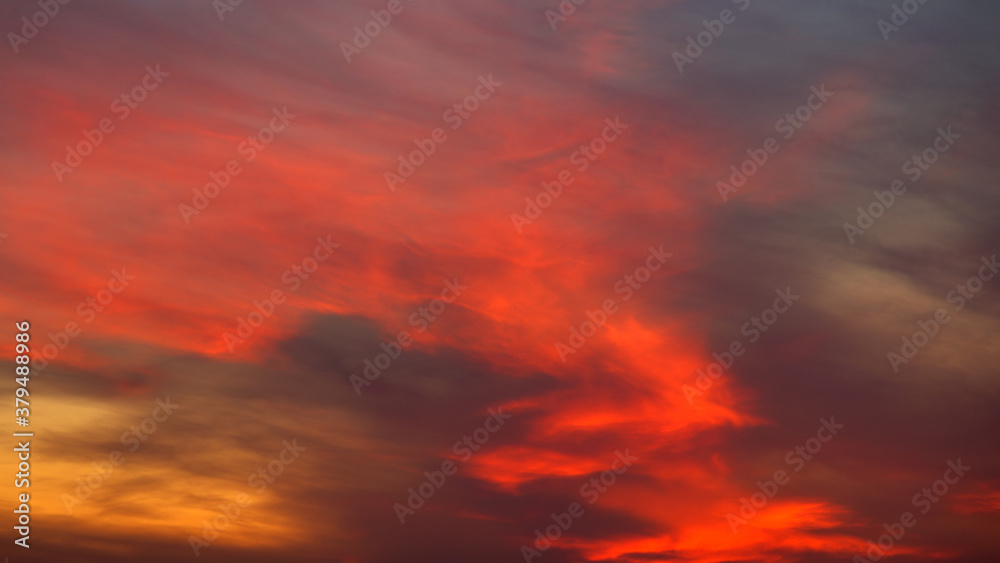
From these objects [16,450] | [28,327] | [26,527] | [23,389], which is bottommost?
[26,527]

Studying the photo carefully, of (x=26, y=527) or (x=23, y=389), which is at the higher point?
(x=23, y=389)

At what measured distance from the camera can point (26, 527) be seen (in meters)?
25.2

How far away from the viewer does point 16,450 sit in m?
23.9

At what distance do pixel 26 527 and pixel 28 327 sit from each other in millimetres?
9061

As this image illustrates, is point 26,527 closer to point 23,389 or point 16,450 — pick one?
point 16,450

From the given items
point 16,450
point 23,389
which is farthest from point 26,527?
point 23,389

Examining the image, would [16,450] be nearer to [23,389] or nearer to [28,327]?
[23,389]

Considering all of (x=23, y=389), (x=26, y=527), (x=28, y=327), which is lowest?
(x=26, y=527)

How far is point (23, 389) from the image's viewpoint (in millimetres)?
23797

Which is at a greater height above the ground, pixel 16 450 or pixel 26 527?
pixel 16 450

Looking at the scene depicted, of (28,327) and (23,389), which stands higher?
(28,327)

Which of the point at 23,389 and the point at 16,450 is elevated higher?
the point at 23,389

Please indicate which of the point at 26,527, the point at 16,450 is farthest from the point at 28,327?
the point at 26,527

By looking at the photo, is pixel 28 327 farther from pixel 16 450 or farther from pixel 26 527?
pixel 26 527
